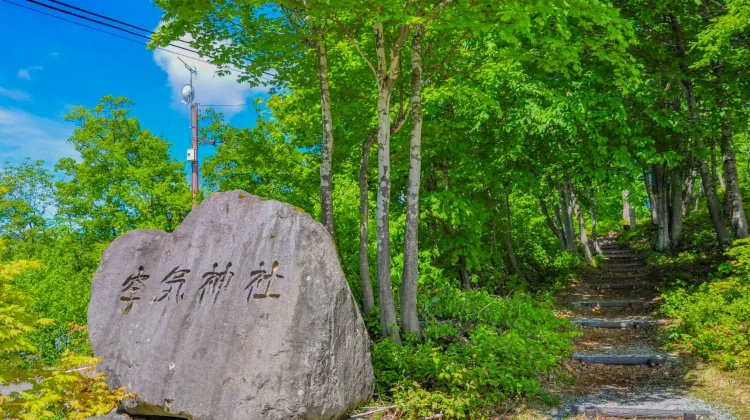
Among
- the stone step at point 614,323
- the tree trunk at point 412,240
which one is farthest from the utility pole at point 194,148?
the stone step at point 614,323

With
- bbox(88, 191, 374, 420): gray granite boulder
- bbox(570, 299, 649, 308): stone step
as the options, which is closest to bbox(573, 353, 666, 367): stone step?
bbox(88, 191, 374, 420): gray granite boulder

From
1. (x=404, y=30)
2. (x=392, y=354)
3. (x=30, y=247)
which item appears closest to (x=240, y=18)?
(x=404, y=30)

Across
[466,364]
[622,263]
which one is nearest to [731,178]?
[622,263]

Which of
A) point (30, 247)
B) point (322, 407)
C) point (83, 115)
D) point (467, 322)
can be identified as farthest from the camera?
point (30, 247)

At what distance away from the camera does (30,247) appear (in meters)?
24.5

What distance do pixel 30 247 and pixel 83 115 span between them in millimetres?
8385

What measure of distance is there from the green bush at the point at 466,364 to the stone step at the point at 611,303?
4926 millimetres

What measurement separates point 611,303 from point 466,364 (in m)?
7.59

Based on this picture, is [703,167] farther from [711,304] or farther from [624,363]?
[624,363]

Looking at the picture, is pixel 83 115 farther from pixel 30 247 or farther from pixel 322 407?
pixel 322 407

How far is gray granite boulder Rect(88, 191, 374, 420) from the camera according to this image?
17.0 ft

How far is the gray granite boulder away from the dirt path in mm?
2872

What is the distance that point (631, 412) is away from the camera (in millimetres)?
5848

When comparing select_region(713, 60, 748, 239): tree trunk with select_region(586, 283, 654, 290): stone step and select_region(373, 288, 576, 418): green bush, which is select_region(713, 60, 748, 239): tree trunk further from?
select_region(373, 288, 576, 418): green bush
